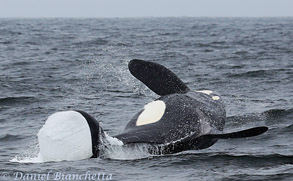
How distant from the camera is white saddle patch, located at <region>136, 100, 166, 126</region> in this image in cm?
1073

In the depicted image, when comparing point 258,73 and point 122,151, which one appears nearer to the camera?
point 122,151

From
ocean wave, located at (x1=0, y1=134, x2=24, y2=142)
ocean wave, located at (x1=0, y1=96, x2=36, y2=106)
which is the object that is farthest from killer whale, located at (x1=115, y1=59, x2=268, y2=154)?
ocean wave, located at (x1=0, y1=96, x2=36, y2=106)

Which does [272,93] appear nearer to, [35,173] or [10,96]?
[10,96]

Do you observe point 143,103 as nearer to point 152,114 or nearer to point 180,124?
point 152,114

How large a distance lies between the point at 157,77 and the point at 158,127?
2753mm

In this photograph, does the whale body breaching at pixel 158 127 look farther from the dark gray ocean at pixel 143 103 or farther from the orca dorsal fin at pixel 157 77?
the dark gray ocean at pixel 143 103

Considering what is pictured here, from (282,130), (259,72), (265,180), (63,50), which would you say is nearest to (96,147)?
(265,180)

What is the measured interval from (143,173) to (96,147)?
0.83 metres

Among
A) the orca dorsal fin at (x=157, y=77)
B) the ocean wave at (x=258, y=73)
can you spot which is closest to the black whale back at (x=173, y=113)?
the orca dorsal fin at (x=157, y=77)

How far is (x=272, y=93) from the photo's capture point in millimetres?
18969

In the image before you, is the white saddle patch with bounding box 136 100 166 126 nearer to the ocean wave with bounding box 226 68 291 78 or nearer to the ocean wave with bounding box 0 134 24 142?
the ocean wave with bounding box 0 134 24 142

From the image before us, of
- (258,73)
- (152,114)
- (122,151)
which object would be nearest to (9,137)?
(152,114)

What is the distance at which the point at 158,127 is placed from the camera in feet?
33.9

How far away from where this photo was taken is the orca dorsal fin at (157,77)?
1263cm
